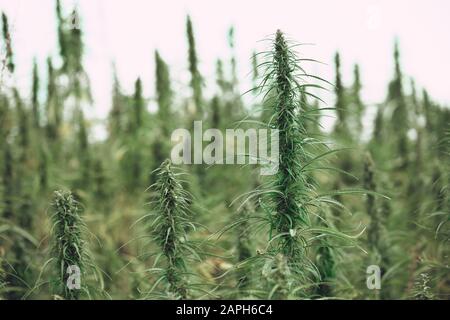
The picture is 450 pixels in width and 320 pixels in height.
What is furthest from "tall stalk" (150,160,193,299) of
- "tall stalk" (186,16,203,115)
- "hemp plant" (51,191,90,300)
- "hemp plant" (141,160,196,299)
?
"tall stalk" (186,16,203,115)

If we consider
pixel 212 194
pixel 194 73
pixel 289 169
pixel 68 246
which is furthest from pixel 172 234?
pixel 194 73

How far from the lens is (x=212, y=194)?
571 cm

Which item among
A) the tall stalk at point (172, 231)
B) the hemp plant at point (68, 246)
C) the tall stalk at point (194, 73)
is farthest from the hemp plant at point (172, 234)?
the tall stalk at point (194, 73)

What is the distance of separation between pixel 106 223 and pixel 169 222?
2885 millimetres

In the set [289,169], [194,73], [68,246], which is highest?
[194,73]

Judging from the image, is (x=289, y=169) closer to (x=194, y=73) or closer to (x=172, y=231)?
(x=172, y=231)

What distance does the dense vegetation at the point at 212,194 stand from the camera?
106 inches

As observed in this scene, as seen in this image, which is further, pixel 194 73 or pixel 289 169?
pixel 194 73

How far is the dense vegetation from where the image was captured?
8.82ft

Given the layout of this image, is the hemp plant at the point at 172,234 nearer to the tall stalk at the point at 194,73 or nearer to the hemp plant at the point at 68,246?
the hemp plant at the point at 68,246

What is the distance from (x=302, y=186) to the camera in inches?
102
